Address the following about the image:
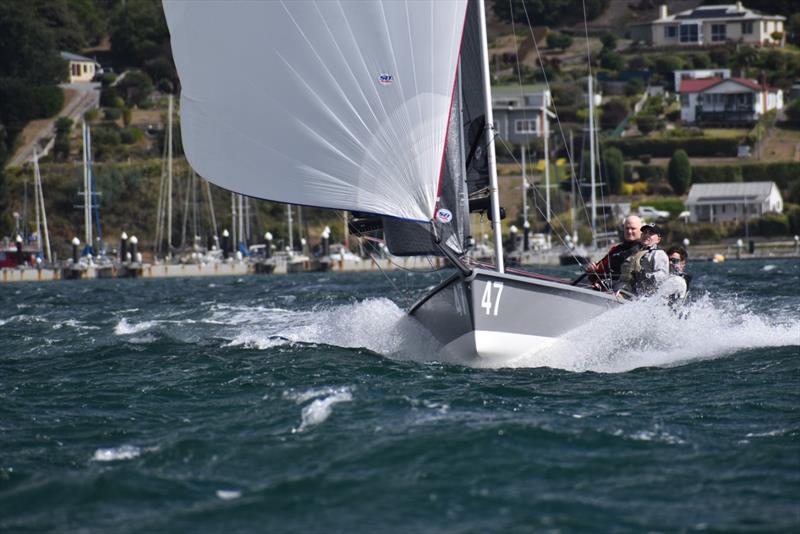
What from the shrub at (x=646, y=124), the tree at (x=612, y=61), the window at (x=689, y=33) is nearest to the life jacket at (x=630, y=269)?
the shrub at (x=646, y=124)

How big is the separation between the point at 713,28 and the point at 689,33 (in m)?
1.97

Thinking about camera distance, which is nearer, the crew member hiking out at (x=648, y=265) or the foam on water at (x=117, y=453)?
the foam on water at (x=117, y=453)

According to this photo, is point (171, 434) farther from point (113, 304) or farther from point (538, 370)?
point (113, 304)

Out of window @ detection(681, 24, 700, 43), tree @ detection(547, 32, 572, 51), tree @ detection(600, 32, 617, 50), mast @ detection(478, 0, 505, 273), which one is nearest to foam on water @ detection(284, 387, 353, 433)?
mast @ detection(478, 0, 505, 273)

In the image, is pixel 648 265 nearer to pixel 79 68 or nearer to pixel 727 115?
pixel 727 115

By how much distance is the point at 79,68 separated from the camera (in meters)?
103

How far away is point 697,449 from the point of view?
35.3 ft

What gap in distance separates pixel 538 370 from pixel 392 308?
6089 millimetres

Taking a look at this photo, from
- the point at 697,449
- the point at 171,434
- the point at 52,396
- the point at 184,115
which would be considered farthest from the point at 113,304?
the point at 697,449

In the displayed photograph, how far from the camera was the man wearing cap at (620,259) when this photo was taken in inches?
653

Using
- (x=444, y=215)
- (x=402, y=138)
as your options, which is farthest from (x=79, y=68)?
(x=444, y=215)

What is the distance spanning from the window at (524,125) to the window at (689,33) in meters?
26.9

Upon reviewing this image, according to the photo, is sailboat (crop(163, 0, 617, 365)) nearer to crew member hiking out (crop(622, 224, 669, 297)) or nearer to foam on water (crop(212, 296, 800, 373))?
foam on water (crop(212, 296, 800, 373))

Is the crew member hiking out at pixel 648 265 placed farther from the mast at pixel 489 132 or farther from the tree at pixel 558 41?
the tree at pixel 558 41
